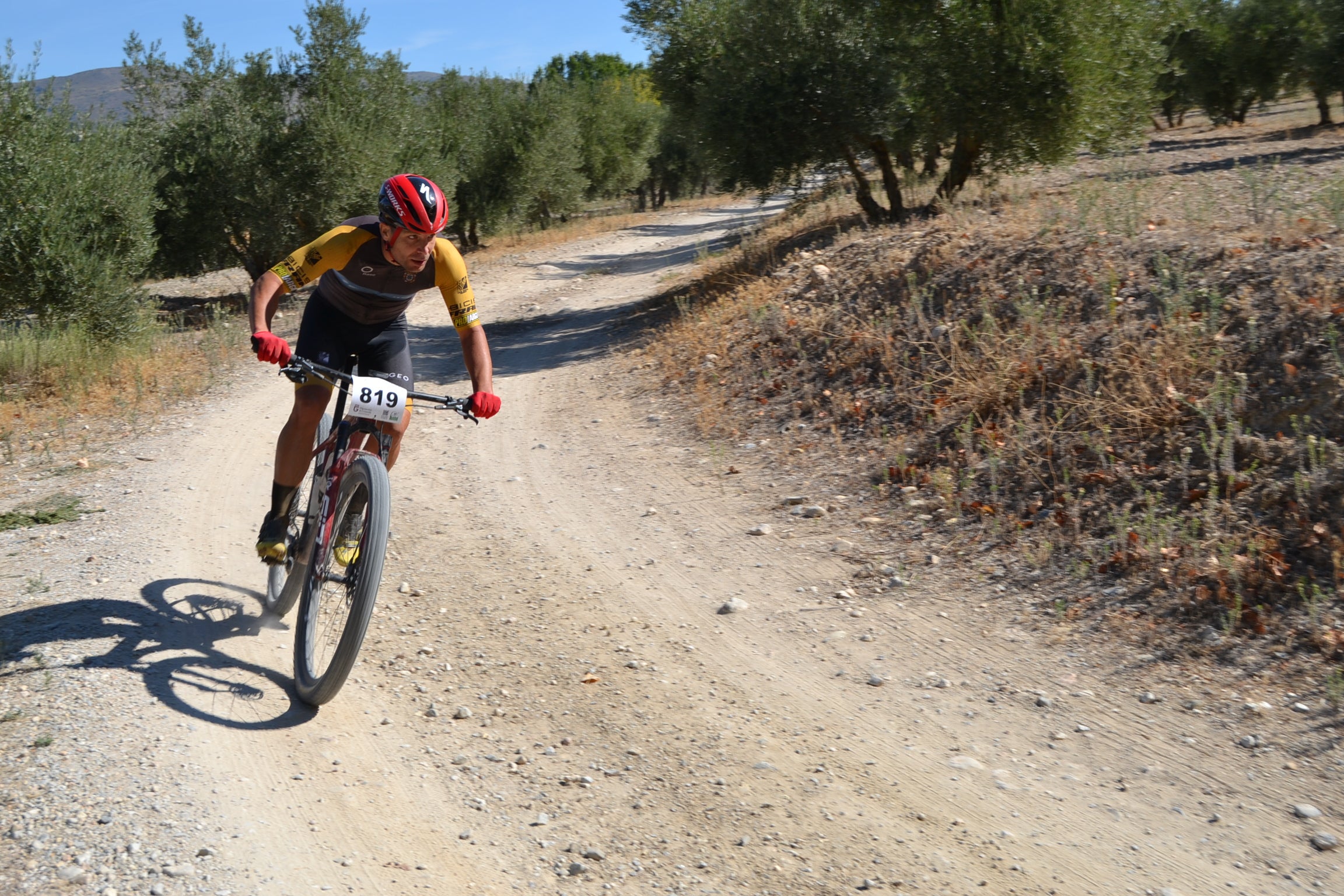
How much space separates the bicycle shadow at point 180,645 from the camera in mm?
4125

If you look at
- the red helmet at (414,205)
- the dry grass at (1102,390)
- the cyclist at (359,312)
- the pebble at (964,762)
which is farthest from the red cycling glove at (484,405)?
the dry grass at (1102,390)

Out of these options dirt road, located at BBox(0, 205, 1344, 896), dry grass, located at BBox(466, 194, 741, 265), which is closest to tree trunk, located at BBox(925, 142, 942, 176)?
dry grass, located at BBox(466, 194, 741, 265)

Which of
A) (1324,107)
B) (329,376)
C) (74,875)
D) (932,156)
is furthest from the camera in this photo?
(1324,107)

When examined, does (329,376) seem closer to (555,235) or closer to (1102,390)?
(1102,390)

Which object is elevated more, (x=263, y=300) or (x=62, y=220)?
(x=62, y=220)

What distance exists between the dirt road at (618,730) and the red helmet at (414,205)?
2.07 metres

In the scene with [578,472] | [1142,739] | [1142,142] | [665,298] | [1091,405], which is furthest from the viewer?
[665,298]

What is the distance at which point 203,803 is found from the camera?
11.2ft

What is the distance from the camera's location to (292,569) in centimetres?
484

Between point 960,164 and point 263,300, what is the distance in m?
11.9

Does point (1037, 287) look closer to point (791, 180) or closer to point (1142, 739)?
point (1142, 739)

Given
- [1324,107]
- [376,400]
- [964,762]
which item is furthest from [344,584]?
[1324,107]

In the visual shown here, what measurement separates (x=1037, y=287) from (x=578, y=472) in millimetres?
4135

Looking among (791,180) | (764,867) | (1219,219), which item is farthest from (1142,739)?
(791,180)
